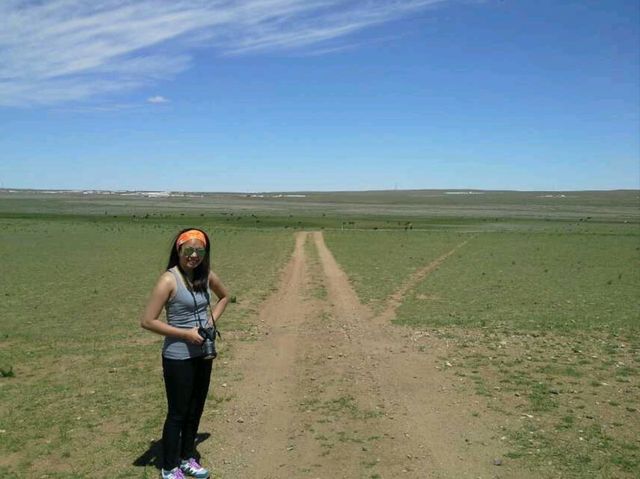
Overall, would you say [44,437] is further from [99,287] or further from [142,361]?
[99,287]

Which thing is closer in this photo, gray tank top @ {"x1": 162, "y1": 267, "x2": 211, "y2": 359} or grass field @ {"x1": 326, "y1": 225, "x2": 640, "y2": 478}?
gray tank top @ {"x1": 162, "y1": 267, "x2": 211, "y2": 359}

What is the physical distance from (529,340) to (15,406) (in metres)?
10.9

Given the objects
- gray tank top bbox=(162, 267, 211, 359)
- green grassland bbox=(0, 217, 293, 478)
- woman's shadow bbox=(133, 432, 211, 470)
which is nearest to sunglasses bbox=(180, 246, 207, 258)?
gray tank top bbox=(162, 267, 211, 359)

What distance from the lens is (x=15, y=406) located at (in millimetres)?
9578

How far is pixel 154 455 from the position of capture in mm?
7605

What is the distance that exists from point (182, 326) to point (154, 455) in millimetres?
2154

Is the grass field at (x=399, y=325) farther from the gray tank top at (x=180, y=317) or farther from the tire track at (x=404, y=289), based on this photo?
the gray tank top at (x=180, y=317)

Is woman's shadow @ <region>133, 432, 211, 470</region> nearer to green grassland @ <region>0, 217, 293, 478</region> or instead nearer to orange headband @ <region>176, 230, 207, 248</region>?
green grassland @ <region>0, 217, 293, 478</region>

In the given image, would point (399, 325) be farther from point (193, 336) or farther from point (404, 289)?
point (193, 336)

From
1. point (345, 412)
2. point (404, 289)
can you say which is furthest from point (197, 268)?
point (404, 289)

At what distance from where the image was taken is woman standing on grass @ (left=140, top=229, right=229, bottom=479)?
6.44 meters

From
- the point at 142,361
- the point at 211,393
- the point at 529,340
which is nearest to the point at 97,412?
the point at 211,393

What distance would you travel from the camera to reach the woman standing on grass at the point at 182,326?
6438 mm

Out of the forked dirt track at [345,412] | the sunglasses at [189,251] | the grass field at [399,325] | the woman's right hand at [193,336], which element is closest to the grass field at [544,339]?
the grass field at [399,325]
